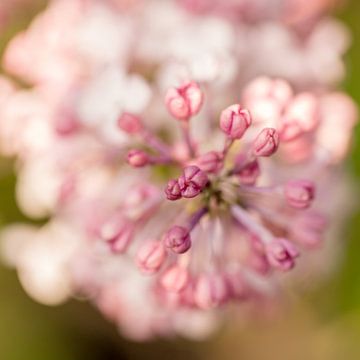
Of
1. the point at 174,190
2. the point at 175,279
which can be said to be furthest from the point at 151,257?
the point at 174,190

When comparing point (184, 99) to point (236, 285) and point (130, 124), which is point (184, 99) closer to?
point (130, 124)

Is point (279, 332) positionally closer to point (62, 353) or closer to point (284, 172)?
point (62, 353)

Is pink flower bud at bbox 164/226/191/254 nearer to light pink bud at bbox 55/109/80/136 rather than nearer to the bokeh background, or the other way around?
light pink bud at bbox 55/109/80/136

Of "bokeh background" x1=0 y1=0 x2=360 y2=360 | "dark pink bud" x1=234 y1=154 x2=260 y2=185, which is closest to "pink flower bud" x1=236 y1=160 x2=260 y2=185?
"dark pink bud" x1=234 y1=154 x2=260 y2=185

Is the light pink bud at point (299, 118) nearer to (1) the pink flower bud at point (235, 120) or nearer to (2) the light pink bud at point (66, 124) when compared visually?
(1) the pink flower bud at point (235, 120)

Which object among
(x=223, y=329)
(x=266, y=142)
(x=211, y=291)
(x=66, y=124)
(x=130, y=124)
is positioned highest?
(x=266, y=142)
